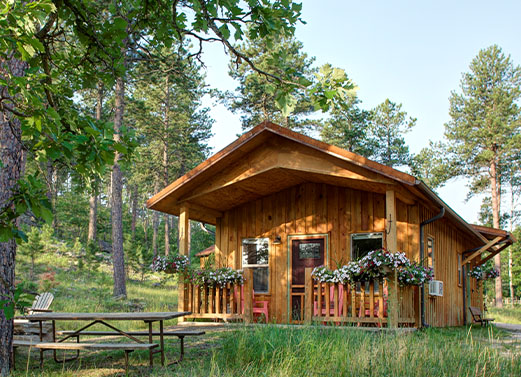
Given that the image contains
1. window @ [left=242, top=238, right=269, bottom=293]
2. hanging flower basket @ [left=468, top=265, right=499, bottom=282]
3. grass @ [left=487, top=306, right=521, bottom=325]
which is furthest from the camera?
grass @ [left=487, top=306, right=521, bottom=325]

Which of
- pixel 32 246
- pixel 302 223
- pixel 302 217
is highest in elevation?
pixel 302 217

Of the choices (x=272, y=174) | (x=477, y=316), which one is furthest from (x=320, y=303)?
(x=477, y=316)

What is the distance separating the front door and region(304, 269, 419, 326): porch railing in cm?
105

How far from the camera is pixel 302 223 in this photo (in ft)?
41.1

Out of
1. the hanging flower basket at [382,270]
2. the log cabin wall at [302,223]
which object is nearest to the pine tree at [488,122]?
the log cabin wall at [302,223]

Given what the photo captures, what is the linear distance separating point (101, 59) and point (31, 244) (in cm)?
1550

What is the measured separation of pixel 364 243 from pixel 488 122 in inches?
888

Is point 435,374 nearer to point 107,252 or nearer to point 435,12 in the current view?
point 435,12

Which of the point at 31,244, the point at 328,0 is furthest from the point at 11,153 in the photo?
the point at 31,244

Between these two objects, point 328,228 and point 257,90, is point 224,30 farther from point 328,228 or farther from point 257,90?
point 257,90

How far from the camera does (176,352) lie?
7.43 metres

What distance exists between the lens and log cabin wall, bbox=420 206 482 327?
11.9 m

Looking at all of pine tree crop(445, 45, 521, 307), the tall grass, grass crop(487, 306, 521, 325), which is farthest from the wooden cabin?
pine tree crop(445, 45, 521, 307)

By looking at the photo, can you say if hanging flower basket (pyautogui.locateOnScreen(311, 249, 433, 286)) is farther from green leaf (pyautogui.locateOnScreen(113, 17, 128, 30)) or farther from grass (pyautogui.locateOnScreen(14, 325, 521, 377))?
green leaf (pyautogui.locateOnScreen(113, 17, 128, 30))
